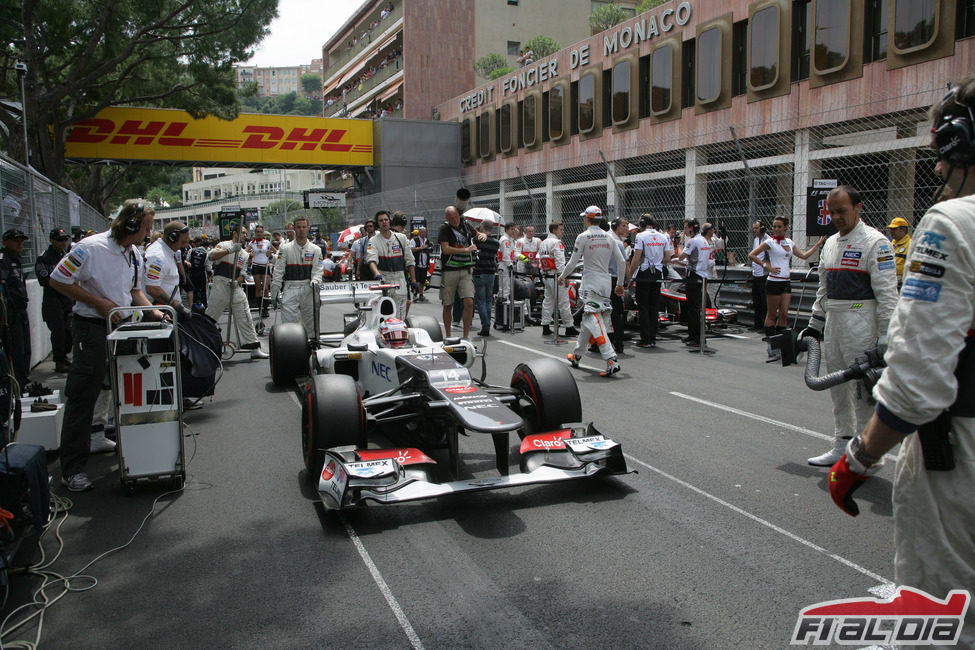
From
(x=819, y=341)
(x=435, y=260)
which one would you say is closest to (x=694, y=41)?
(x=435, y=260)

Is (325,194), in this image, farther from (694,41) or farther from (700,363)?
(700,363)

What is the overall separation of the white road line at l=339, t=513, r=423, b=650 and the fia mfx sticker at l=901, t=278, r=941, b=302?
2.23m

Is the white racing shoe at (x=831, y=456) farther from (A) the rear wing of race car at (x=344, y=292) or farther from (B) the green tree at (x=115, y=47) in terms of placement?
(B) the green tree at (x=115, y=47)

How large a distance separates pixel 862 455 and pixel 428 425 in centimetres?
366

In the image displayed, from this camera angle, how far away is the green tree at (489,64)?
49.2 metres

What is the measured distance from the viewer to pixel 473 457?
571 centimetres

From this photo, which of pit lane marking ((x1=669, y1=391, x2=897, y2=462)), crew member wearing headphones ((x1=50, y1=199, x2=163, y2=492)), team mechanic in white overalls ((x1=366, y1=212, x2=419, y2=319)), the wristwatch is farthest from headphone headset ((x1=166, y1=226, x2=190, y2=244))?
the wristwatch

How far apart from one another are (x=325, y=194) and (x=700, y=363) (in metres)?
29.1

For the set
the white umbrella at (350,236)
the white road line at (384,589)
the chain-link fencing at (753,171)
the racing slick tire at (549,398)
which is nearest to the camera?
the white road line at (384,589)

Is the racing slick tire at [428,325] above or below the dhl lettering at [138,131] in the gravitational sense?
below

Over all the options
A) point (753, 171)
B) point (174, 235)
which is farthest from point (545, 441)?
point (753, 171)

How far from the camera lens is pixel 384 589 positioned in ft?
12.0

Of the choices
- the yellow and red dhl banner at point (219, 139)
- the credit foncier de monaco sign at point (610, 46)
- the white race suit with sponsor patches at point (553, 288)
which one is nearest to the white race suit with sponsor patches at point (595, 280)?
the white race suit with sponsor patches at point (553, 288)

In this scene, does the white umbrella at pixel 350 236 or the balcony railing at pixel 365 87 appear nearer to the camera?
the white umbrella at pixel 350 236
